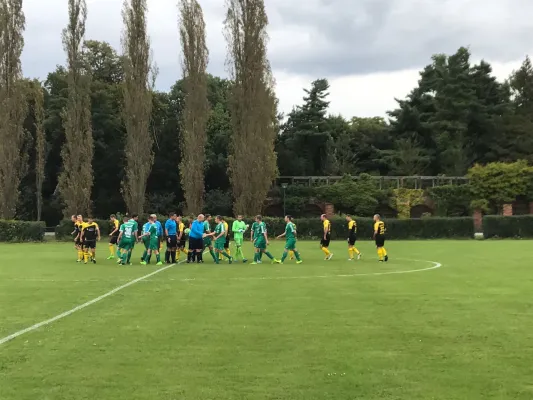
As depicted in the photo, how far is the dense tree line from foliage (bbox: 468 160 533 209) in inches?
204

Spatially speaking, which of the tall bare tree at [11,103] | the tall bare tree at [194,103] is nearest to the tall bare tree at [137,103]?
the tall bare tree at [194,103]

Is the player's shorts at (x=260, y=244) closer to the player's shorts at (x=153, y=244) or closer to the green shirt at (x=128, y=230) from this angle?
the player's shorts at (x=153, y=244)

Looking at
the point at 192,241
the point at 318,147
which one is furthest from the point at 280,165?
the point at 192,241

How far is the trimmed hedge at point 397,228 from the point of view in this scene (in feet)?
141

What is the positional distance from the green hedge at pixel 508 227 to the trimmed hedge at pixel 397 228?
121cm

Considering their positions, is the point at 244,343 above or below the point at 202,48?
below

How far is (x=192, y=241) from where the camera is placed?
70.9ft

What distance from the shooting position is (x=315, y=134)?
2482 inches

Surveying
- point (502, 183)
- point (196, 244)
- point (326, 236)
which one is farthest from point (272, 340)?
point (502, 183)

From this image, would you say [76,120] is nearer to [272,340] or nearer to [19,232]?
[19,232]

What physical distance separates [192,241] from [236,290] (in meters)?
8.35

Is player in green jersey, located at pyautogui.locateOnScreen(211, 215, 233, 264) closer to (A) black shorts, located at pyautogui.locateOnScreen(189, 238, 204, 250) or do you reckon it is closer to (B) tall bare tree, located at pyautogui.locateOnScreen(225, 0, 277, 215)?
(A) black shorts, located at pyautogui.locateOnScreen(189, 238, 204, 250)

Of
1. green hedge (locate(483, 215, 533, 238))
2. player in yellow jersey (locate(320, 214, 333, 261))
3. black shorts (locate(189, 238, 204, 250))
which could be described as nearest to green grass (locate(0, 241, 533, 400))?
black shorts (locate(189, 238, 204, 250))

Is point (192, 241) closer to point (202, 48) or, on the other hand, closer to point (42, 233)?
point (42, 233)
